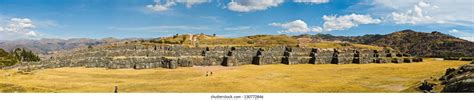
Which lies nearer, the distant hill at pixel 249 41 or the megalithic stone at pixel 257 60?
the megalithic stone at pixel 257 60

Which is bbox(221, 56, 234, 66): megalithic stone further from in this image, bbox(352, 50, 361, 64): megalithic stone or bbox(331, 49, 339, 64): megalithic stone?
bbox(352, 50, 361, 64): megalithic stone

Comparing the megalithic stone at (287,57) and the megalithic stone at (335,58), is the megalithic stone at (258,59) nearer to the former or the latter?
the megalithic stone at (287,57)

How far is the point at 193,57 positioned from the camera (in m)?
103

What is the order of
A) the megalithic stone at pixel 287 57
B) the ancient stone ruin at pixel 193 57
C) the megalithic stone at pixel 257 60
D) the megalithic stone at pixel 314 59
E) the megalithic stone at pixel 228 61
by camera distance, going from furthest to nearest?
1. the megalithic stone at pixel 314 59
2. the megalithic stone at pixel 287 57
3. the megalithic stone at pixel 257 60
4. the megalithic stone at pixel 228 61
5. the ancient stone ruin at pixel 193 57

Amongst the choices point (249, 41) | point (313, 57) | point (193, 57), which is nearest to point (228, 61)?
point (193, 57)

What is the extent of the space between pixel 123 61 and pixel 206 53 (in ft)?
80.6

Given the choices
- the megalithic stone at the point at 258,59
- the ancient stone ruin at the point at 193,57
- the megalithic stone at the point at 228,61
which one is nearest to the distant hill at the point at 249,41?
the ancient stone ruin at the point at 193,57

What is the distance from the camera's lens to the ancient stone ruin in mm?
87688

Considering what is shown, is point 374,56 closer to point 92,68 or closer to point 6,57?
point 92,68

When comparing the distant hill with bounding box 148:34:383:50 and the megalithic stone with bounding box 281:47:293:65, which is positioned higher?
the distant hill with bounding box 148:34:383:50

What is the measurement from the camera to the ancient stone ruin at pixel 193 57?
3452 inches

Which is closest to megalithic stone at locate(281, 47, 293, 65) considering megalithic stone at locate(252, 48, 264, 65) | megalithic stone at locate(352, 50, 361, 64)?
megalithic stone at locate(252, 48, 264, 65)

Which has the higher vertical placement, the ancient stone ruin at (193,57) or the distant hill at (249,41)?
the distant hill at (249,41)
